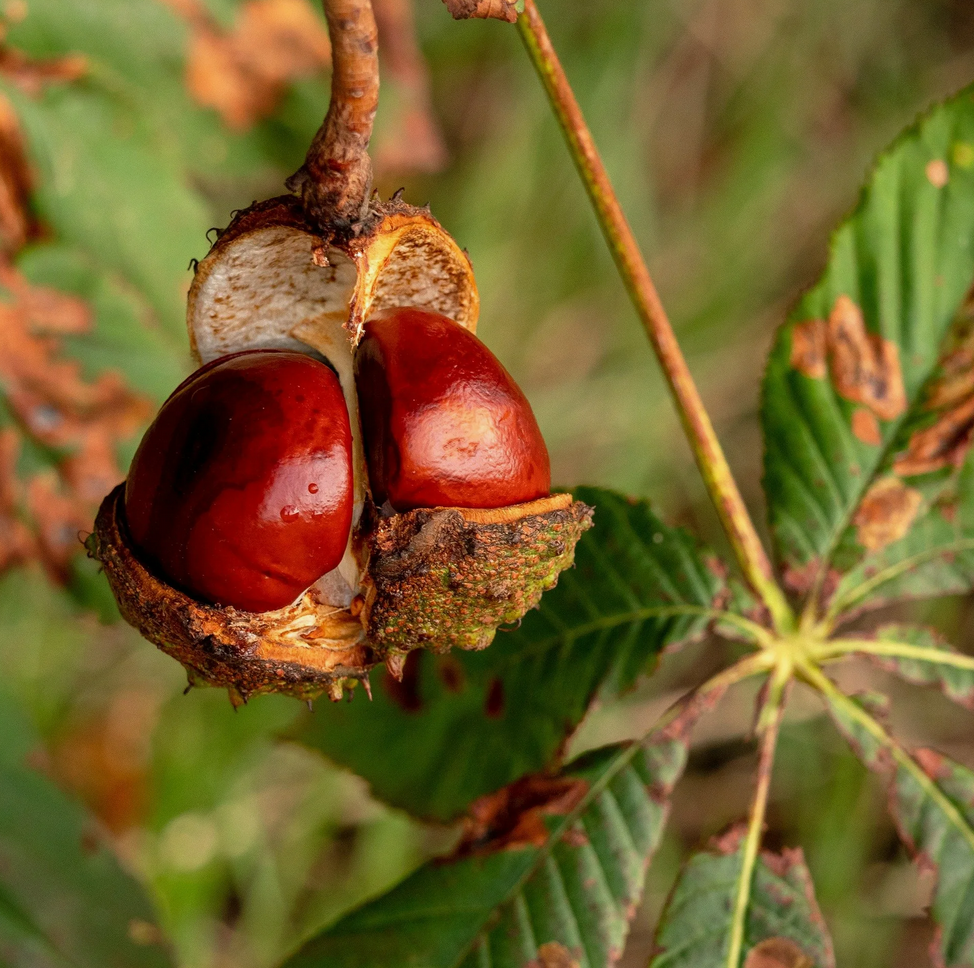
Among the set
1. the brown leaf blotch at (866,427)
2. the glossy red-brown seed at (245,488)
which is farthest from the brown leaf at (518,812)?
the brown leaf blotch at (866,427)

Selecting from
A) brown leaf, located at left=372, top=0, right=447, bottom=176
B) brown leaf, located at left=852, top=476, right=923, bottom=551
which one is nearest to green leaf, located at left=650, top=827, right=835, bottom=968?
brown leaf, located at left=852, top=476, right=923, bottom=551

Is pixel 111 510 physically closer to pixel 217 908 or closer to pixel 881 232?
pixel 881 232

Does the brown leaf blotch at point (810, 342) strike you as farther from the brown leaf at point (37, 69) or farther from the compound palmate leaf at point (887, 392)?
the brown leaf at point (37, 69)

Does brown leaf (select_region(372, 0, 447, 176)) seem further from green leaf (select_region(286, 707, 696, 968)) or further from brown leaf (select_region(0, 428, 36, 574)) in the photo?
green leaf (select_region(286, 707, 696, 968))

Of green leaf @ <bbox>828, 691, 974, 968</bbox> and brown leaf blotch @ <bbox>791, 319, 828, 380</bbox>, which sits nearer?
green leaf @ <bbox>828, 691, 974, 968</bbox>

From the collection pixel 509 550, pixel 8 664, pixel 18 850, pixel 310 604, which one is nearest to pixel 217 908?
pixel 8 664

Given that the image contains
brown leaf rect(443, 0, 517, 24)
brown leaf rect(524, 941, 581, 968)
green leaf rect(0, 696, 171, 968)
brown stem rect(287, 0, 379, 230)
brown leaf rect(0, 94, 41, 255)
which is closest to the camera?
brown stem rect(287, 0, 379, 230)
